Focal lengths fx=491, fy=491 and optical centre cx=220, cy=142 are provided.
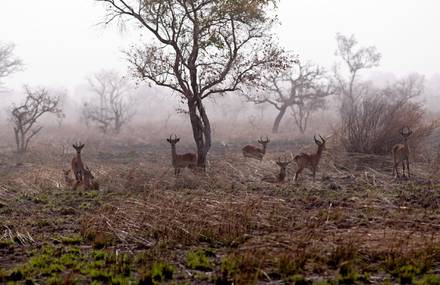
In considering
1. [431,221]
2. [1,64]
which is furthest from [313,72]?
[1,64]

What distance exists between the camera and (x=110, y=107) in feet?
280

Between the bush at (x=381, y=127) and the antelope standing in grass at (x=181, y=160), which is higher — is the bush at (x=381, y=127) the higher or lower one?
the higher one

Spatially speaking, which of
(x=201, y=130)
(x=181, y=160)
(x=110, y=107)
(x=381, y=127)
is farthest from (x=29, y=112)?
(x=110, y=107)

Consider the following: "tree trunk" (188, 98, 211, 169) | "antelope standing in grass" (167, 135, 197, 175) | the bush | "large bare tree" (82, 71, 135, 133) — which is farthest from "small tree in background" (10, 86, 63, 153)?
the bush

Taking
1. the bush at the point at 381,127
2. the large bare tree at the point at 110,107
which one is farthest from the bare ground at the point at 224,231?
the large bare tree at the point at 110,107

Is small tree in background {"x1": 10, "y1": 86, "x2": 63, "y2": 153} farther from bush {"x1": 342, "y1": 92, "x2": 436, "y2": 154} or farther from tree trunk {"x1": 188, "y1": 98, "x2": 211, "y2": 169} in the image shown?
bush {"x1": 342, "y1": 92, "x2": 436, "y2": 154}

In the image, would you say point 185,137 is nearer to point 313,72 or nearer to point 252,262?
point 313,72

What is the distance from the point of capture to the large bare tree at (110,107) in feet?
130

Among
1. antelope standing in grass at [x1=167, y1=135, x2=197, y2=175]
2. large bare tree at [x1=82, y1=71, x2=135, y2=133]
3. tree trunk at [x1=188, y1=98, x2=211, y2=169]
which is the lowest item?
antelope standing in grass at [x1=167, y1=135, x2=197, y2=175]

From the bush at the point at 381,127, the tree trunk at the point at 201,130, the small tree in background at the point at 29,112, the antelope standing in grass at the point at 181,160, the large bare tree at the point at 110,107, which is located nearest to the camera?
the antelope standing in grass at the point at 181,160

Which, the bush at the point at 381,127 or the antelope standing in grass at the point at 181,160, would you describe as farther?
the bush at the point at 381,127

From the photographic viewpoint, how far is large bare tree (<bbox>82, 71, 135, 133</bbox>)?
39.6 meters

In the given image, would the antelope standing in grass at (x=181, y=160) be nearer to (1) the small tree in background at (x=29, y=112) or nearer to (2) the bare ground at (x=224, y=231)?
(2) the bare ground at (x=224, y=231)

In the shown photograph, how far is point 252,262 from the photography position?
23.2 ft
